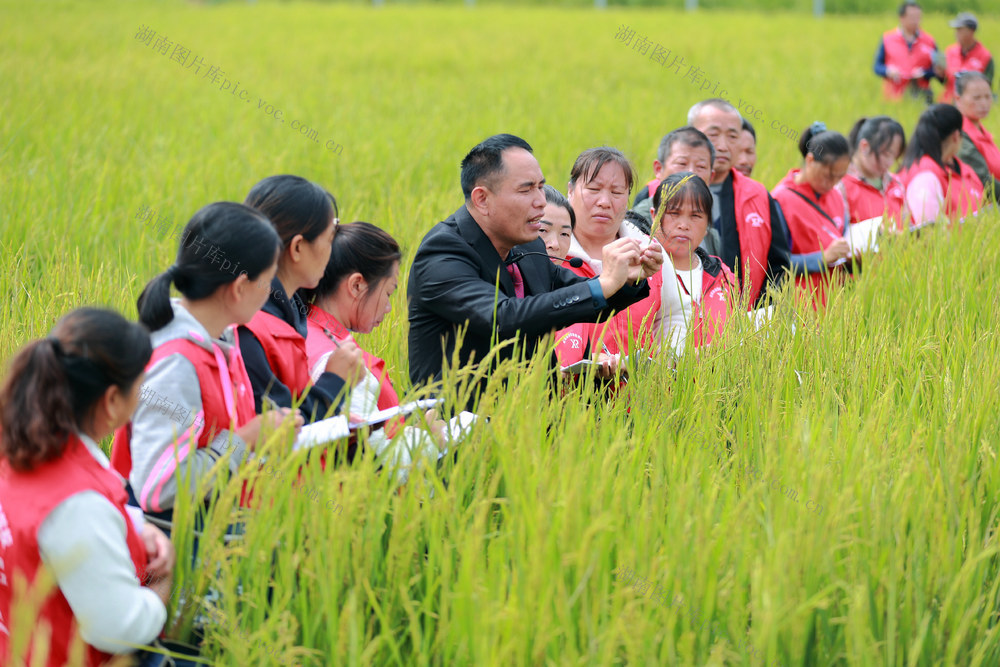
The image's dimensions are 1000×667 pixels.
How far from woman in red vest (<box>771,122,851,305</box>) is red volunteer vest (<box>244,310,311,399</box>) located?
258cm

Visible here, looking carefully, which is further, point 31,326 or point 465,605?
point 31,326

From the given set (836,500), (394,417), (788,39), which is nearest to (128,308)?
(394,417)

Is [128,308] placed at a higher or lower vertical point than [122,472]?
higher

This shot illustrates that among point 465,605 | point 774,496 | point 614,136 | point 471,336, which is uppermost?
point 614,136

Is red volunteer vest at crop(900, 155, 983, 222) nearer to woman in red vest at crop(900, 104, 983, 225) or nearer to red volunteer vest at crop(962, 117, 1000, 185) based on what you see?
woman in red vest at crop(900, 104, 983, 225)

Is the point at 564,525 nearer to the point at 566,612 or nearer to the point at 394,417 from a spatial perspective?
the point at 566,612

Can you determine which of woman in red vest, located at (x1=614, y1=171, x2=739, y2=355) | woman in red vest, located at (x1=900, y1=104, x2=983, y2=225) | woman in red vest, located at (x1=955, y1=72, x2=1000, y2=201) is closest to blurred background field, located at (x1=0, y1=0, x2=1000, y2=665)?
woman in red vest, located at (x1=614, y1=171, x2=739, y2=355)

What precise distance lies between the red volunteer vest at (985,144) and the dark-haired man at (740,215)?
261 centimetres

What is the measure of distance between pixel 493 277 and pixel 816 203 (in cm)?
221

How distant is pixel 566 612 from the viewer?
146cm

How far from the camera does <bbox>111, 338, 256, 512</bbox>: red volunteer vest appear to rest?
1.73 m

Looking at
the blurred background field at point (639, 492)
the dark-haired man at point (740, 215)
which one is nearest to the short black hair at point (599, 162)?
the blurred background field at point (639, 492)

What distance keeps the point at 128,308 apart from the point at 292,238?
1260 millimetres

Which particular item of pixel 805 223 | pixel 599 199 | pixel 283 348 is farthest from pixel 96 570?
pixel 805 223
